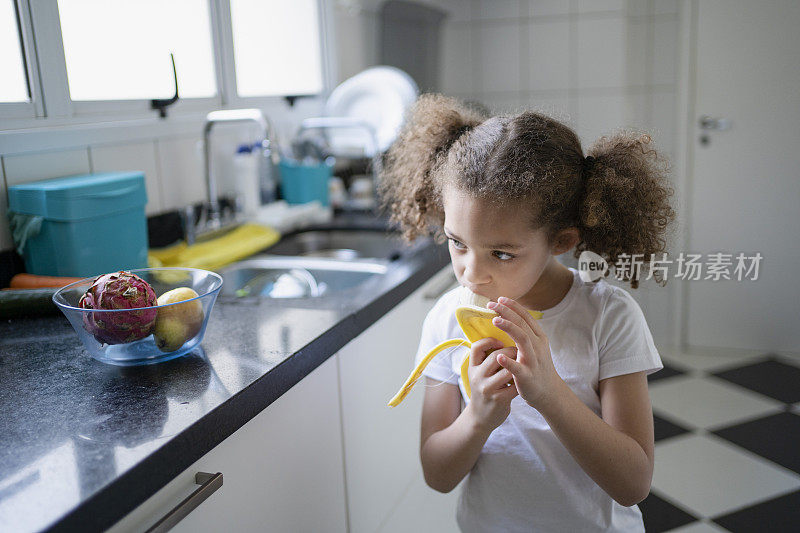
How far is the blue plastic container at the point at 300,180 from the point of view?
79.4 inches

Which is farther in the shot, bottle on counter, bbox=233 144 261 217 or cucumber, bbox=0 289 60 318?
bottle on counter, bbox=233 144 261 217

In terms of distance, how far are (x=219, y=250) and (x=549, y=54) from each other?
5.97 ft

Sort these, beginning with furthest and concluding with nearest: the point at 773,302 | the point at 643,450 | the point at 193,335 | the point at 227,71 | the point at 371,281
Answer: the point at 773,302 → the point at 227,71 → the point at 371,281 → the point at 193,335 → the point at 643,450

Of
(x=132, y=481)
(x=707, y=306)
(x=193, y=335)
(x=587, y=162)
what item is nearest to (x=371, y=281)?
(x=193, y=335)

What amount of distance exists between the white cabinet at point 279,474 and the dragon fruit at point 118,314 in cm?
19

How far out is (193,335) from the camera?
3.16ft

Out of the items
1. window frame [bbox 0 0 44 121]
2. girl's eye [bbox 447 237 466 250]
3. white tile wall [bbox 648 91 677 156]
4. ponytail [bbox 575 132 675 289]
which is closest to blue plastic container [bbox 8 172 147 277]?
window frame [bbox 0 0 44 121]

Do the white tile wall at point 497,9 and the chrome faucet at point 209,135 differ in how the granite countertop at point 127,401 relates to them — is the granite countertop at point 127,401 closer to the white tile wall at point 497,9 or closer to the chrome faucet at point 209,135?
the chrome faucet at point 209,135

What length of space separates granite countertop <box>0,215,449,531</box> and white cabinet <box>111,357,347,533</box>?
3cm

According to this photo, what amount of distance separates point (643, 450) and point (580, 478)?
0.10m

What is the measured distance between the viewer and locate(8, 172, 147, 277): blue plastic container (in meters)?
1.21

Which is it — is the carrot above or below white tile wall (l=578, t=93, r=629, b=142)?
below

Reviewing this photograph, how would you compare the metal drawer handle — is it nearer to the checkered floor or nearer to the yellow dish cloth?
the yellow dish cloth

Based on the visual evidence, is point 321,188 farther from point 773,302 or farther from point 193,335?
point 773,302
